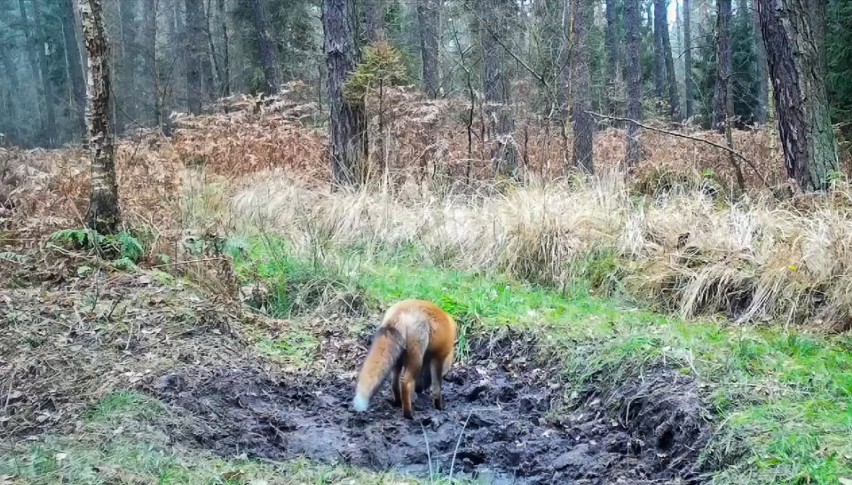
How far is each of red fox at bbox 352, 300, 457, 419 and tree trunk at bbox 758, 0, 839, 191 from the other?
463 centimetres

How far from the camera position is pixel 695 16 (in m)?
58.9

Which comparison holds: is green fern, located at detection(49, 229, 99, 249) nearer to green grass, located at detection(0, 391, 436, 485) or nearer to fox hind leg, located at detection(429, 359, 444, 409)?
green grass, located at detection(0, 391, 436, 485)

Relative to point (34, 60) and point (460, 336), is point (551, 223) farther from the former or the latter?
point (34, 60)

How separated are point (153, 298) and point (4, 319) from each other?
3.22ft

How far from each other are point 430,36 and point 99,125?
1589 centimetres

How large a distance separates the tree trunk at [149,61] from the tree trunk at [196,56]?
119 centimetres

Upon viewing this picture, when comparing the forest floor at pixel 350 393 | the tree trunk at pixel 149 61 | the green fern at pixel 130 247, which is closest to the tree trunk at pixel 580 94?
the forest floor at pixel 350 393

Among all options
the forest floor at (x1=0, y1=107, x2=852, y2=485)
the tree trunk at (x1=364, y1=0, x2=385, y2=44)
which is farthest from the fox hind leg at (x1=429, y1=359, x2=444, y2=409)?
the tree trunk at (x1=364, y1=0, x2=385, y2=44)

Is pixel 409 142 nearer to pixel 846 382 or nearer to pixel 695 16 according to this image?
pixel 846 382

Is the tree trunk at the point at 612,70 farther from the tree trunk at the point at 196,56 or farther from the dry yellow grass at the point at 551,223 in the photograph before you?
the dry yellow grass at the point at 551,223

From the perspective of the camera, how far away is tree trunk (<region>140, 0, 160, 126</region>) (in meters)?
26.0

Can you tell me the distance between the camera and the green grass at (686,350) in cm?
354

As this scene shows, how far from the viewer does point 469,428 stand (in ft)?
15.2

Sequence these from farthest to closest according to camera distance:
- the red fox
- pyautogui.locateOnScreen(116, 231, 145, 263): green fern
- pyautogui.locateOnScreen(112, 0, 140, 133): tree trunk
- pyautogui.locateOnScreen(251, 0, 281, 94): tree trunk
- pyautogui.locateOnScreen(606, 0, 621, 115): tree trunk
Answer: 1. pyautogui.locateOnScreen(112, 0, 140, 133): tree trunk
2. pyautogui.locateOnScreen(606, 0, 621, 115): tree trunk
3. pyautogui.locateOnScreen(251, 0, 281, 94): tree trunk
4. pyautogui.locateOnScreen(116, 231, 145, 263): green fern
5. the red fox
